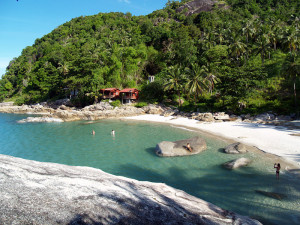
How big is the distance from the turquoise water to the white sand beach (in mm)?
1886

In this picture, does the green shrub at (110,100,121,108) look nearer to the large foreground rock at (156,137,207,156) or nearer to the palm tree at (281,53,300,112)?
the large foreground rock at (156,137,207,156)

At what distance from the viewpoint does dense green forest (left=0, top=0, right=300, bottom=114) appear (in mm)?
31469

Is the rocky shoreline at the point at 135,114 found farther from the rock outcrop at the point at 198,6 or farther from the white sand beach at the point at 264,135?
the rock outcrop at the point at 198,6

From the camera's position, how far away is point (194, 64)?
47812 millimetres

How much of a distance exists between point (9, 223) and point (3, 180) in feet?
7.60

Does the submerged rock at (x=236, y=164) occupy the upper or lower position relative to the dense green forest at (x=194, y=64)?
lower

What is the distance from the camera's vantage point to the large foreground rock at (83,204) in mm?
4406

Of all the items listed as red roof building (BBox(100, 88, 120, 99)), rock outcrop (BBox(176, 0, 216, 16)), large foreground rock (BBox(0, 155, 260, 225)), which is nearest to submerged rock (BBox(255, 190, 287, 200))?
large foreground rock (BBox(0, 155, 260, 225))

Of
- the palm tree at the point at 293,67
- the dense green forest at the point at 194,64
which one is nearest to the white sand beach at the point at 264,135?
the dense green forest at the point at 194,64

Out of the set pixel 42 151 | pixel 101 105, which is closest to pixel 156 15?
pixel 101 105

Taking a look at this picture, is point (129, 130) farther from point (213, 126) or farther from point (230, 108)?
point (230, 108)

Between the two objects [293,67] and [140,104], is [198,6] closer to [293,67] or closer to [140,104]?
[140,104]

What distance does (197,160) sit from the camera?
14.9 meters

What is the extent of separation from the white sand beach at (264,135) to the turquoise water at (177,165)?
189 centimetres
